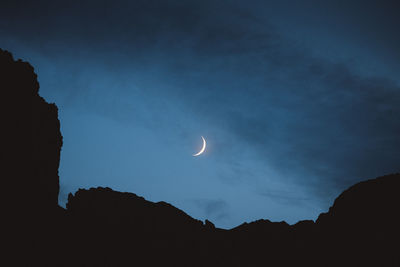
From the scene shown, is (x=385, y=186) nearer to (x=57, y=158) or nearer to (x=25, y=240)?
(x=25, y=240)

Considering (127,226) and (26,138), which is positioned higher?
(26,138)

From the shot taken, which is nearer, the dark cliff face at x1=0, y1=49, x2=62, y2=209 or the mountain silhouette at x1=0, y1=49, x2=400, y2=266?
the mountain silhouette at x1=0, y1=49, x2=400, y2=266

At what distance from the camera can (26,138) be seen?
53094 millimetres

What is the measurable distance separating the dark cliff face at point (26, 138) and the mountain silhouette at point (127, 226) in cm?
18

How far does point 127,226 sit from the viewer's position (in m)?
53.0

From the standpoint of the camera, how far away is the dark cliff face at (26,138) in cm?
4866

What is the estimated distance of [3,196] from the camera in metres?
45.7

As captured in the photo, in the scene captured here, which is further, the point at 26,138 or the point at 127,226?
the point at 26,138

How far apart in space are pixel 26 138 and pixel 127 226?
2395 cm

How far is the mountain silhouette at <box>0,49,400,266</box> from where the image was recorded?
4472cm

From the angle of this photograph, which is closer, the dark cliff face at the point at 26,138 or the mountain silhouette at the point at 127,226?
the mountain silhouette at the point at 127,226

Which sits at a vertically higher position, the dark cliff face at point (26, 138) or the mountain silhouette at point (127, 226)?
the dark cliff face at point (26, 138)

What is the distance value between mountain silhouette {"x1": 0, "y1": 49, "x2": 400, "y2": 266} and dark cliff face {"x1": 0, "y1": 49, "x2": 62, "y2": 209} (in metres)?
0.18

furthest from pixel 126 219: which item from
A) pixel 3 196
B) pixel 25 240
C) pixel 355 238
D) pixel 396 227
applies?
pixel 396 227
